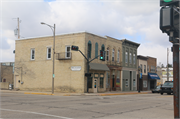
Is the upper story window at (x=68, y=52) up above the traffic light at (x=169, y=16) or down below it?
above

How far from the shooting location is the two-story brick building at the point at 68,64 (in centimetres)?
3234

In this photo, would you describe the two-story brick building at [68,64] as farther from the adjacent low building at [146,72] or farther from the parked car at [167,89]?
the adjacent low building at [146,72]

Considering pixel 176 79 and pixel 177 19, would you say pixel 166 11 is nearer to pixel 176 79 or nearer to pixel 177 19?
pixel 177 19

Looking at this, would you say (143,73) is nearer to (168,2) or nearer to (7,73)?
(7,73)

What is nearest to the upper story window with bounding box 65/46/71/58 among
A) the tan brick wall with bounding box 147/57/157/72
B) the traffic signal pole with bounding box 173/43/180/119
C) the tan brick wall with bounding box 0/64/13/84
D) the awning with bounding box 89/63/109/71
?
the awning with bounding box 89/63/109/71

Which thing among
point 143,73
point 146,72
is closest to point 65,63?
point 143,73

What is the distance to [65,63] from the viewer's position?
33.5 metres

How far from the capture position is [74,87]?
32219 millimetres

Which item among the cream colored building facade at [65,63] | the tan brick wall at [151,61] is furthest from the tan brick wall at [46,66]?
the tan brick wall at [151,61]

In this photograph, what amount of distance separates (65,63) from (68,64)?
24.4 inches

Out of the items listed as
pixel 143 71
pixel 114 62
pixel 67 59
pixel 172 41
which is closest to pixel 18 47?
pixel 67 59

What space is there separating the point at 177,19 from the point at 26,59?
35303 millimetres

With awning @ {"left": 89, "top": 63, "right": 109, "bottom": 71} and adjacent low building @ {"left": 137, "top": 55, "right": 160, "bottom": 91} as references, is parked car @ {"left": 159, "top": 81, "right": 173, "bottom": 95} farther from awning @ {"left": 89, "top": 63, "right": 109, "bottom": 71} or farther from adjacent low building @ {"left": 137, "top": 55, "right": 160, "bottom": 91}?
adjacent low building @ {"left": 137, "top": 55, "right": 160, "bottom": 91}

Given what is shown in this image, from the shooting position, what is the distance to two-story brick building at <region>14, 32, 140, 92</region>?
32344 millimetres
